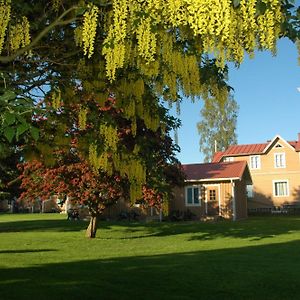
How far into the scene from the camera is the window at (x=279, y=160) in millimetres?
47750

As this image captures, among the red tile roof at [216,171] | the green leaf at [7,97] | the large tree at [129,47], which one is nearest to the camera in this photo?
the green leaf at [7,97]

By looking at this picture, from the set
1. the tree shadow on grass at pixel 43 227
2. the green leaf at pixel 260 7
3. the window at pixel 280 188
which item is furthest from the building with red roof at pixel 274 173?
the green leaf at pixel 260 7

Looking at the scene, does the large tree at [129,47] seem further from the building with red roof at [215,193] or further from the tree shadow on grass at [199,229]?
the building with red roof at [215,193]

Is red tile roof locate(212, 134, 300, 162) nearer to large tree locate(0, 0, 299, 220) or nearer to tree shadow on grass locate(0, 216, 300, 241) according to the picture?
tree shadow on grass locate(0, 216, 300, 241)

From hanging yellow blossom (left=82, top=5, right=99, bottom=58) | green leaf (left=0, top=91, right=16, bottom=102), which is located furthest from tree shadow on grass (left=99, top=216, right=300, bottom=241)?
green leaf (left=0, top=91, right=16, bottom=102)

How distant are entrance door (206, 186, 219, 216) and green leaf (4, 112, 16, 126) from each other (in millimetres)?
34786

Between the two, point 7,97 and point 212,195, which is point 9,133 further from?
point 212,195

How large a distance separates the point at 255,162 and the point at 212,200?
44.1 feet

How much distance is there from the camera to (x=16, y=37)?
5809 millimetres

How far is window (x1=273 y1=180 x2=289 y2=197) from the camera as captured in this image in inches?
1879

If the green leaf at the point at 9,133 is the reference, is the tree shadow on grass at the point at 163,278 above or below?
below

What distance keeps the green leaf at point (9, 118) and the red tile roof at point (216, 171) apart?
112 feet

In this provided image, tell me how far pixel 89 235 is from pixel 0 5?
18932 millimetres

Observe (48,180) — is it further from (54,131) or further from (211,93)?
(211,93)
